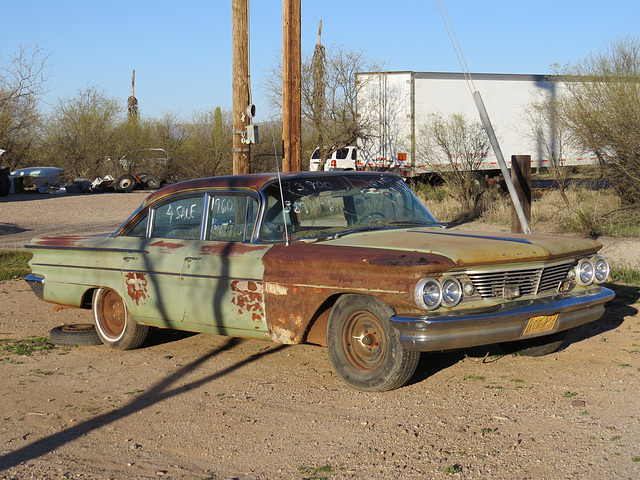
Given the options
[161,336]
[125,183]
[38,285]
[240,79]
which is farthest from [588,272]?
[125,183]

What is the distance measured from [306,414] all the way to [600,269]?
2.60m

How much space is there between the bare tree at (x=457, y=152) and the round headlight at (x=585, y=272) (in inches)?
576

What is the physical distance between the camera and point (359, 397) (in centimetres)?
511

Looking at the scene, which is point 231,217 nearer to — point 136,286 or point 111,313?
point 136,286

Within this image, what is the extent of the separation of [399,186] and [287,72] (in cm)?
540

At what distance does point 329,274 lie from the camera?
514 centimetres

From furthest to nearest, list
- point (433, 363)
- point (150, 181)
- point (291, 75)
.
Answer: point (150, 181), point (291, 75), point (433, 363)

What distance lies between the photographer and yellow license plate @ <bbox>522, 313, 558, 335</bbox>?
16.6 ft

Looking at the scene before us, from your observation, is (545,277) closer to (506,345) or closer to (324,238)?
(506,345)

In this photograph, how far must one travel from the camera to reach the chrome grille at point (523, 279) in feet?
16.3

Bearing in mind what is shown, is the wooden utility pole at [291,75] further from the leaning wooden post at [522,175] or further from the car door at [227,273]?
the car door at [227,273]

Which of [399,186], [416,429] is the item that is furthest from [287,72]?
[416,429]

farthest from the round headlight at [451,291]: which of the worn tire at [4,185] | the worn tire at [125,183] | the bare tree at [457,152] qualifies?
the worn tire at [125,183]

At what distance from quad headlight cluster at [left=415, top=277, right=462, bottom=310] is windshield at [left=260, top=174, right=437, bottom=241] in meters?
1.25
